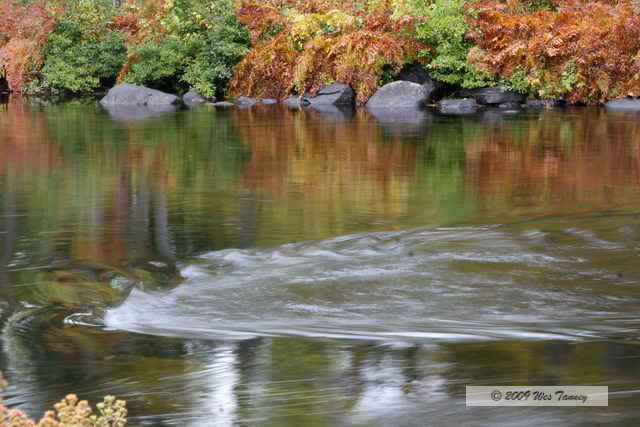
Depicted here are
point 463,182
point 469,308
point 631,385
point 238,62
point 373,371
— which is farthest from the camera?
point 238,62

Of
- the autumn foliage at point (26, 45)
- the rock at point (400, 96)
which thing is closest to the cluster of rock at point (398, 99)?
the rock at point (400, 96)

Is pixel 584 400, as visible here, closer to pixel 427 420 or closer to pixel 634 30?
pixel 427 420

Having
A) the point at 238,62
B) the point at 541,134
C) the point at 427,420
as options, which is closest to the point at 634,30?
the point at 541,134

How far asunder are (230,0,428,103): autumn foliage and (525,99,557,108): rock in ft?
11.8

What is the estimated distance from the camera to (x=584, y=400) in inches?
140

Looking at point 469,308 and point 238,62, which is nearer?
point 469,308

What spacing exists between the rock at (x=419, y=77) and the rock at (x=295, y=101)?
2.83m

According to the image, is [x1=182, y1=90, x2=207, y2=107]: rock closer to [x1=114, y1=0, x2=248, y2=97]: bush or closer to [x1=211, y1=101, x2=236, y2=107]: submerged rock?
[x1=114, y1=0, x2=248, y2=97]: bush

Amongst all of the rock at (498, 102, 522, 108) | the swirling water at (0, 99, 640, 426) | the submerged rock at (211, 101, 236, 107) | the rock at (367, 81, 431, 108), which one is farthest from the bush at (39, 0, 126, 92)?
the swirling water at (0, 99, 640, 426)

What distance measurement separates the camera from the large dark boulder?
25906mm

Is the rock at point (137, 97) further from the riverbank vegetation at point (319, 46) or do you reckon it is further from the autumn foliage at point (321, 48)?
the autumn foliage at point (321, 48)

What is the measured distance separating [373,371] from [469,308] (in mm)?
1163

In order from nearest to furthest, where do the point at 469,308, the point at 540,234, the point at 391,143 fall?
the point at 469,308, the point at 540,234, the point at 391,143

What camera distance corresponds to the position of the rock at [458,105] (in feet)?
77.3
